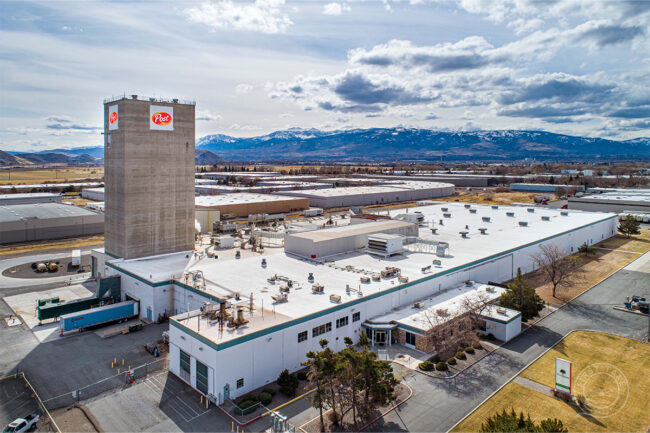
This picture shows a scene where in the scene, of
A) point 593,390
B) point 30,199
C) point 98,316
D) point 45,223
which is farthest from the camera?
point 30,199

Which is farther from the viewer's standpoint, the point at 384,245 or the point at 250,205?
the point at 250,205

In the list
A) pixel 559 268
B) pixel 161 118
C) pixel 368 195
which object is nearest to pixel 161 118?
pixel 161 118

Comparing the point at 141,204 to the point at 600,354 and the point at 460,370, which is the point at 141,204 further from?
the point at 600,354

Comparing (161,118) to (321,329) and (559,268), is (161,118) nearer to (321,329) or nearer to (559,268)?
(321,329)

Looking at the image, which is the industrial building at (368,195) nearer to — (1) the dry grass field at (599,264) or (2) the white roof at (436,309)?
(1) the dry grass field at (599,264)

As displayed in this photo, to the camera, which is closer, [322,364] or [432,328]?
[322,364]

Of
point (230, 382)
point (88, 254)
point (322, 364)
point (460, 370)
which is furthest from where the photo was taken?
point (88, 254)

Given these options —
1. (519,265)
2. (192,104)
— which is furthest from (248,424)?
(519,265)
